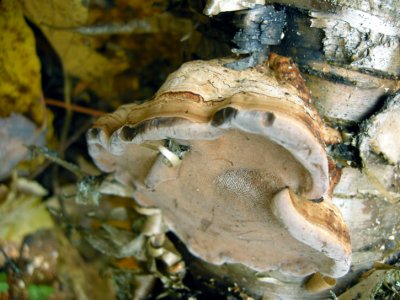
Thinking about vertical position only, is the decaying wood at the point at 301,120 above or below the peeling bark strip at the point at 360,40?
below

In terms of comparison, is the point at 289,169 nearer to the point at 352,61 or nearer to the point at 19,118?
the point at 352,61

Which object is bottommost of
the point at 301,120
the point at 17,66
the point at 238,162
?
the point at 17,66

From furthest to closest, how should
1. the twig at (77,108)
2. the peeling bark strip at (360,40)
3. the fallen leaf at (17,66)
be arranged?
the twig at (77,108)
the fallen leaf at (17,66)
the peeling bark strip at (360,40)

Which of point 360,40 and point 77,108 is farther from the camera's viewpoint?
point 77,108

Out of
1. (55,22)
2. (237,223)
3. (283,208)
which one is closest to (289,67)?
(283,208)

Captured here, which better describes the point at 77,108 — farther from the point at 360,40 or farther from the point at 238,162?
the point at 360,40

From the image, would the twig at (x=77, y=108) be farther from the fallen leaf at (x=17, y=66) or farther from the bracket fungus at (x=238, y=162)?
the bracket fungus at (x=238, y=162)

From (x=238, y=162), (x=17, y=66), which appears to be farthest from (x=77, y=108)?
(x=238, y=162)

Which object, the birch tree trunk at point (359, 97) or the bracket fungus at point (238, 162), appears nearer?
the bracket fungus at point (238, 162)

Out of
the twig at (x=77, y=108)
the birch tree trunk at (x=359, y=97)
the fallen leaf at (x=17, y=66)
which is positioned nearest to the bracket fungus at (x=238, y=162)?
the birch tree trunk at (x=359, y=97)

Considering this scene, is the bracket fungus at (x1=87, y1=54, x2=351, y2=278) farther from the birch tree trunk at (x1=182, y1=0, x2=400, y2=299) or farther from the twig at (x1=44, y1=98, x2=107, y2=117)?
the twig at (x1=44, y1=98, x2=107, y2=117)
